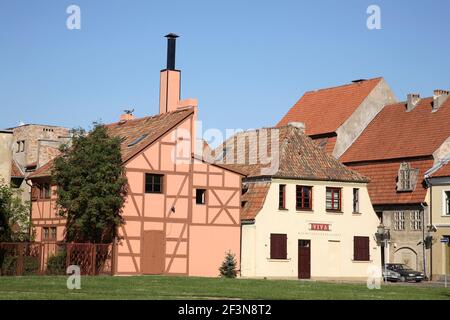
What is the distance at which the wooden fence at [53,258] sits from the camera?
46281 mm

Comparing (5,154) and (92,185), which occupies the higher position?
(5,154)

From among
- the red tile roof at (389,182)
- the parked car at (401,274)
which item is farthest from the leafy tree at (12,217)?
the red tile roof at (389,182)

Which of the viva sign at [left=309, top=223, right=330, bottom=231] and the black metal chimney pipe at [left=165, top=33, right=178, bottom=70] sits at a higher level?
the black metal chimney pipe at [left=165, top=33, right=178, bottom=70]

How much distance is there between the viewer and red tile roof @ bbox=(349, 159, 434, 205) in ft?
208

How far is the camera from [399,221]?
211ft

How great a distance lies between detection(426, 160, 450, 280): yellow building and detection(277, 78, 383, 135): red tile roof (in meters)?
12.0

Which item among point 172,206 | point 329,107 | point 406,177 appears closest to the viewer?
point 172,206

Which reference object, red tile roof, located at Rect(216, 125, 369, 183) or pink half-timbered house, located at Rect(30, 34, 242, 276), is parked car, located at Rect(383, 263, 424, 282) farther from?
pink half-timbered house, located at Rect(30, 34, 242, 276)

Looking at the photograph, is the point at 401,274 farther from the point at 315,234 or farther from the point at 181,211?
the point at 181,211

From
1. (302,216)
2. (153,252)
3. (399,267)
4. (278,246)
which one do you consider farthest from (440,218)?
(153,252)

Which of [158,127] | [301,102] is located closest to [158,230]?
[158,127]

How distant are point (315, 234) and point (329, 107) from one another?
2158cm

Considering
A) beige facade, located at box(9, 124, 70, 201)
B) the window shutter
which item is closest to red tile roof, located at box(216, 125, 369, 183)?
the window shutter

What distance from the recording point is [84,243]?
4931 centimetres
